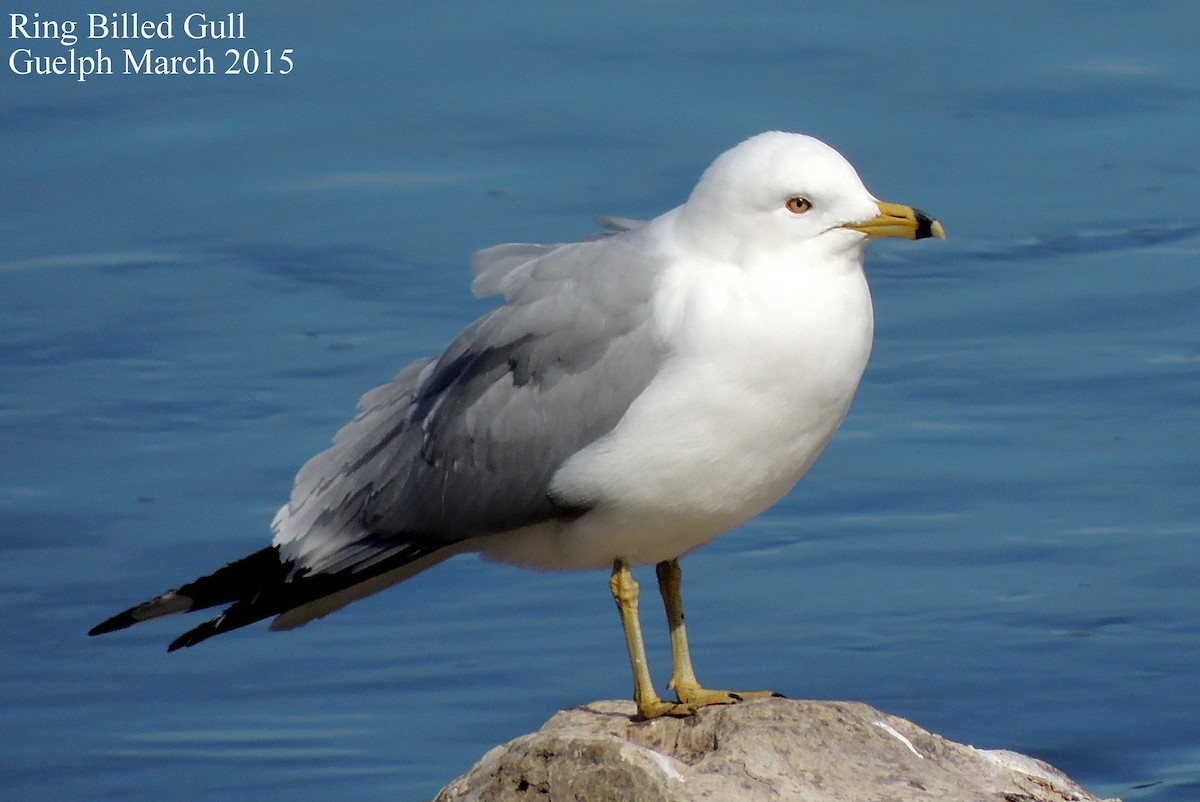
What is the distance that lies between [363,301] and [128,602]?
301cm

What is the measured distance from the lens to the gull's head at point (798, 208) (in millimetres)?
6941

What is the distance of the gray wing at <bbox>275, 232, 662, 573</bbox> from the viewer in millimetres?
7242

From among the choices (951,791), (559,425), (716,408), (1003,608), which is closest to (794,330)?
(716,408)

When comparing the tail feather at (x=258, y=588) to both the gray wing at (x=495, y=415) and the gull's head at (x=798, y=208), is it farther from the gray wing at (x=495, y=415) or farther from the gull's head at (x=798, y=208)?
the gull's head at (x=798, y=208)

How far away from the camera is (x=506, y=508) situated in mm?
7539

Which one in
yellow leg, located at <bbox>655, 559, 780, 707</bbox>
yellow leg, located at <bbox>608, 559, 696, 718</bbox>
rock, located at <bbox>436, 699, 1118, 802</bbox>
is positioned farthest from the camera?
yellow leg, located at <bbox>655, 559, 780, 707</bbox>

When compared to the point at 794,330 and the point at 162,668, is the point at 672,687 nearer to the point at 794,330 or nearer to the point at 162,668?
the point at 794,330

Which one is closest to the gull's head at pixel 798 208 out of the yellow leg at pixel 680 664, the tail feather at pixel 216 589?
the yellow leg at pixel 680 664

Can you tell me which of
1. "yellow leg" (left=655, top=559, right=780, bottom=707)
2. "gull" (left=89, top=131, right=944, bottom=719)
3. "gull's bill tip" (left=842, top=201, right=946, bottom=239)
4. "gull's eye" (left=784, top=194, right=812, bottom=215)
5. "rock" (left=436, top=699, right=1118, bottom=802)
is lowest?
"rock" (left=436, top=699, right=1118, bottom=802)

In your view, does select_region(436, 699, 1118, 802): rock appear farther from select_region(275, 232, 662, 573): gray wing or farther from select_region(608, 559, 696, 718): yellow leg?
select_region(275, 232, 662, 573): gray wing

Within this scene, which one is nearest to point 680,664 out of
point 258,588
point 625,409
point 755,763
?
point 625,409

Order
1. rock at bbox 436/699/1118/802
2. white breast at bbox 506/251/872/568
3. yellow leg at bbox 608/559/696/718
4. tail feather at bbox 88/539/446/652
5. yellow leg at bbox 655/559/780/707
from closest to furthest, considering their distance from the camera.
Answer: rock at bbox 436/699/1118/802
white breast at bbox 506/251/872/568
yellow leg at bbox 608/559/696/718
yellow leg at bbox 655/559/780/707
tail feather at bbox 88/539/446/652

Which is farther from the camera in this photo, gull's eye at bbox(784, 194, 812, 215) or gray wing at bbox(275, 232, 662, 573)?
gray wing at bbox(275, 232, 662, 573)

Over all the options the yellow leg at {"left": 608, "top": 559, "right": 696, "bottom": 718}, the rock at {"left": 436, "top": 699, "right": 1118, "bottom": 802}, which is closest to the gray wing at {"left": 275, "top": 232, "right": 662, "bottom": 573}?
the yellow leg at {"left": 608, "top": 559, "right": 696, "bottom": 718}
